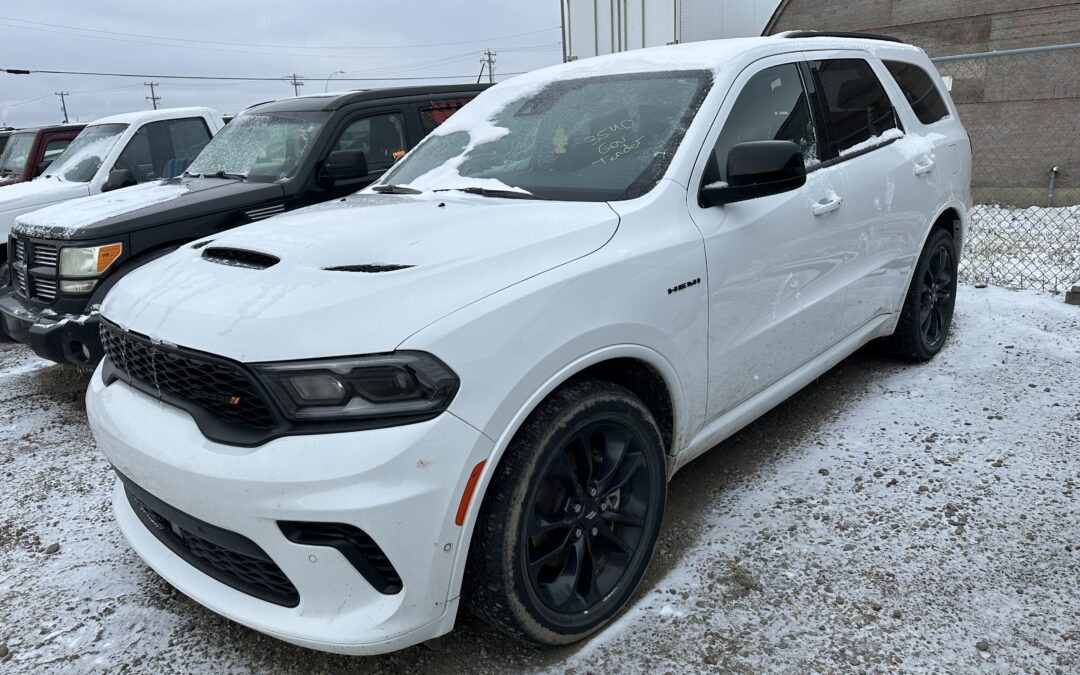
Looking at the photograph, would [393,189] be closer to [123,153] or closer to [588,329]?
[588,329]

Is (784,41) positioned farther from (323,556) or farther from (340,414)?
(323,556)

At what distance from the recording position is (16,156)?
10.3 m

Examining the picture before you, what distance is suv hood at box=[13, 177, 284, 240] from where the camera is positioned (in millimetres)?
4477

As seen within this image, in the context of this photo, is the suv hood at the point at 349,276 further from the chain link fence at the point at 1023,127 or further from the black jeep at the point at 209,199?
the chain link fence at the point at 1023,127

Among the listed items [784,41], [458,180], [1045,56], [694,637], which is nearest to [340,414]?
[694,637]

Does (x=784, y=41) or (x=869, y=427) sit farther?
(x=869, y=427)

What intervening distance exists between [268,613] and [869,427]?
3026mm

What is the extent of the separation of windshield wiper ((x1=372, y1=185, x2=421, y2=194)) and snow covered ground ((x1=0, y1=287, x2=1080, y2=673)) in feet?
5.80

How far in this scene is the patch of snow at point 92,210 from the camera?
14.9 feet

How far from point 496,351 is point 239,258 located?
107 centimetres

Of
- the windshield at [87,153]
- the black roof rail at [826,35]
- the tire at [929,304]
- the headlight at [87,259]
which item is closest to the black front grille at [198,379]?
the headlight at [87,259]

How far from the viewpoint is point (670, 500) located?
3.34m

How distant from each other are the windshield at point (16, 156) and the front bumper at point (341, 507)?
32.4 ft

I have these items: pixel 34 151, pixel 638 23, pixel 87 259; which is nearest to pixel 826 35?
pixel 87 259
